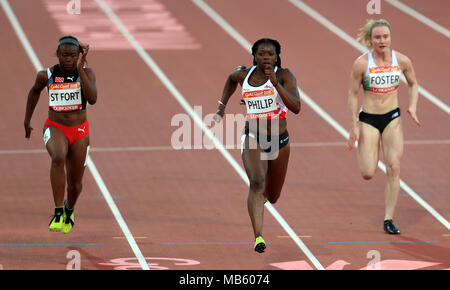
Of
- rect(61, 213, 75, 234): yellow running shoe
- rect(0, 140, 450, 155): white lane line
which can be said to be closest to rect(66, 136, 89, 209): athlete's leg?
rect(61, 213, 75, 234): yellow running shoe

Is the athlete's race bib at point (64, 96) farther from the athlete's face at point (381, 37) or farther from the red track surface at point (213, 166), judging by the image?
the athlete's face at point (381, 37)

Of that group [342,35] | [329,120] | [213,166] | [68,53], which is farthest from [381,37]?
[342,35]

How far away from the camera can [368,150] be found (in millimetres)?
11984

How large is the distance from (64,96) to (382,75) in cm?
350

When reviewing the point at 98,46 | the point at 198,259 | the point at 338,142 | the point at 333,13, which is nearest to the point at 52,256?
the point at 198,259

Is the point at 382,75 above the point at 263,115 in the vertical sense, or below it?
above

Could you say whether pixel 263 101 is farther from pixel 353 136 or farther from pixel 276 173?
pixel 353 136

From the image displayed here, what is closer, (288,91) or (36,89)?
(288,91)

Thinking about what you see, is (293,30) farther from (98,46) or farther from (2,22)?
(2,22)

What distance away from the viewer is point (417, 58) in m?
21.0

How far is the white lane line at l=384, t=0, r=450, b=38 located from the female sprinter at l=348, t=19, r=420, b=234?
430 inches

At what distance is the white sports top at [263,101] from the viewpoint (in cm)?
1046

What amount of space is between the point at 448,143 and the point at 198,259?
6.80 m

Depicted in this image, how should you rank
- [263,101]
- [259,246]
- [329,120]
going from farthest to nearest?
[329,120] < [263,101] < [259,246]
